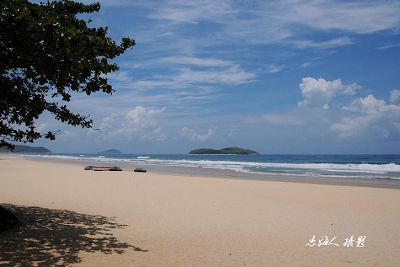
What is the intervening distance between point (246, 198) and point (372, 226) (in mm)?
6256

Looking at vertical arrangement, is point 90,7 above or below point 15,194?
above

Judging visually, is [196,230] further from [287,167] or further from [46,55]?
[287,167]

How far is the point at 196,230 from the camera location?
9781 mm

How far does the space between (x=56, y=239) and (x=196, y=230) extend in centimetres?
344

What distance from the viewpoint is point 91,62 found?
22.8 feet

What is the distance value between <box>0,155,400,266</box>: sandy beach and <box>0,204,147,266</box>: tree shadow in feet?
0.06

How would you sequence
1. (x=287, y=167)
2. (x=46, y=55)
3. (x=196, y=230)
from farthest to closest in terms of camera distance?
(x=287, y=167) < (x=196, y=230) < (x=46, y=55)

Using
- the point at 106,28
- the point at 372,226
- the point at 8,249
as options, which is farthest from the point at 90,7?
the point at 372,226

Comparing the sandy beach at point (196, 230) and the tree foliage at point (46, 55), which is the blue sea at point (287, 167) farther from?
the tree foliage at point (46, 55)

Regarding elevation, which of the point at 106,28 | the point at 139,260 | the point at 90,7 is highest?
the point at 90,7

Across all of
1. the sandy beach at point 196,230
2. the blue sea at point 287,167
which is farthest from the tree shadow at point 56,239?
the blue sea at point 287,167

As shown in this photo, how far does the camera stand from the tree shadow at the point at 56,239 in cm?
693

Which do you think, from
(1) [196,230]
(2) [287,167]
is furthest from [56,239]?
(2) [287,167]

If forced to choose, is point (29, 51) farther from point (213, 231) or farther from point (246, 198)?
point (246, 198)
